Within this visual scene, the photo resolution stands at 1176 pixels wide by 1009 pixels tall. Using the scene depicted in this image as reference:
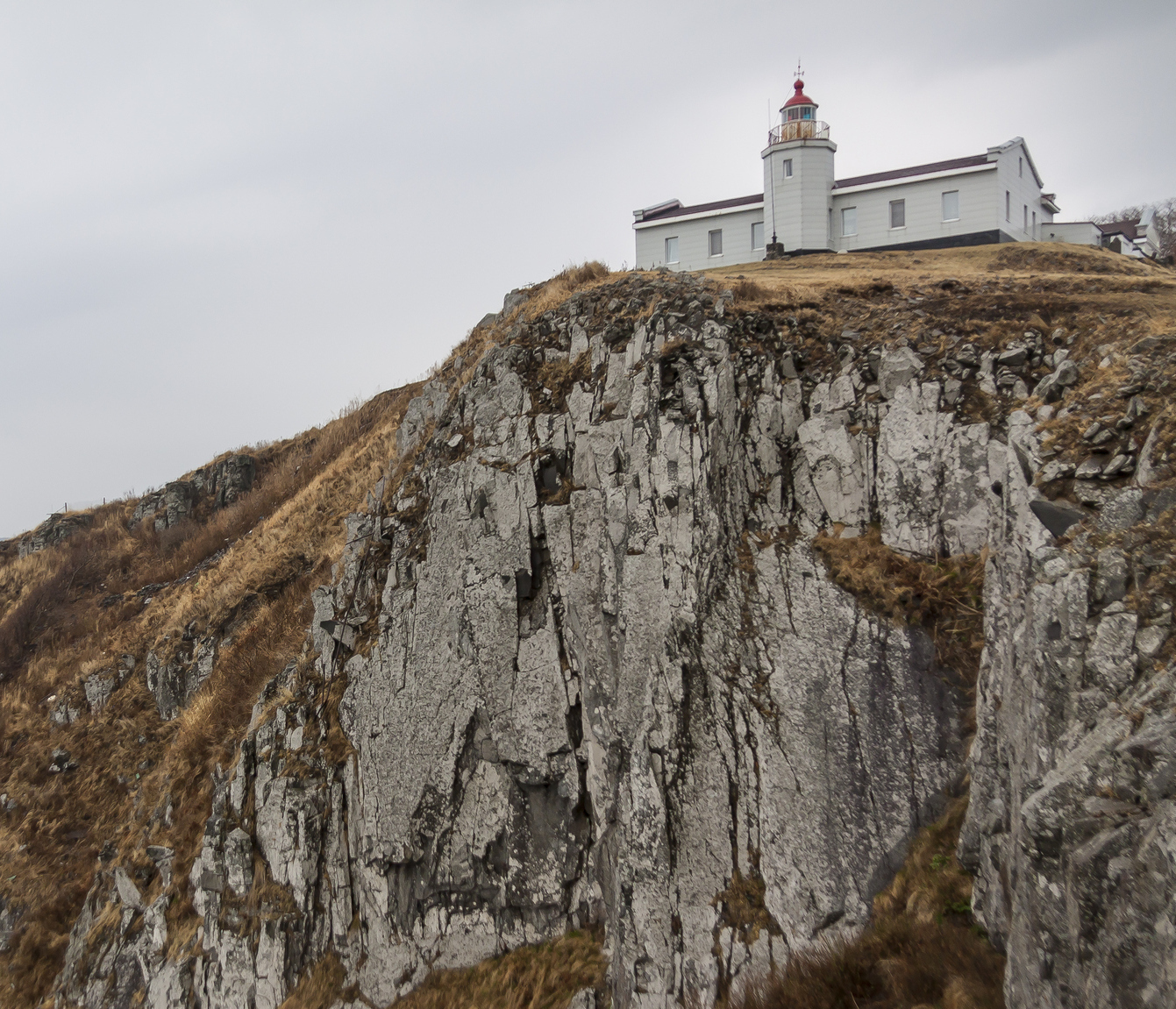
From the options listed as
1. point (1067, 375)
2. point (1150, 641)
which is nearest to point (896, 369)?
point (1067, 375)

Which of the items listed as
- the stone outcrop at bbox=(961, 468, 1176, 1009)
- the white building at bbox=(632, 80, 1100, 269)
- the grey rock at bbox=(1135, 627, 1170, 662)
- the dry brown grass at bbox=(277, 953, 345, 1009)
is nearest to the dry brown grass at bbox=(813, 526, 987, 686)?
the stone outcrop at bbox=(961, 468, 1176, 1009)

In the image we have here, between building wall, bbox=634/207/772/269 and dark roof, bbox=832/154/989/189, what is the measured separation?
3.84 meters

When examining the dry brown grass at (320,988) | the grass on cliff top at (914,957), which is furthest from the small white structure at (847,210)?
the dry brown grass at (320,988)

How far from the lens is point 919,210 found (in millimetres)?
29391

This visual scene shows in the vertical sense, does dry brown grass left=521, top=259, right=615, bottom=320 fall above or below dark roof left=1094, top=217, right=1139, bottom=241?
below

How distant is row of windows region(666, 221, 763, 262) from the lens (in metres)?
31.7

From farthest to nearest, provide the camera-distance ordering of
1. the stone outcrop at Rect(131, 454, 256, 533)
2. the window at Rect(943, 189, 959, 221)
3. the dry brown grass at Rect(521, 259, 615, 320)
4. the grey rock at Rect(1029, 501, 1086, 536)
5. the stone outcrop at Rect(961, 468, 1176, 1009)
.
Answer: the stone outcrop at Rect(131, 454, 256, 533)
the window at Rect(943, 189, 959, 221)
the dry brown grass at Rect(521, 259, 615, 320)
the grey rock at Rect(1029, 501, 1086, 536)
the stone outcrop at Rect(961, 468, 1176, 1009)

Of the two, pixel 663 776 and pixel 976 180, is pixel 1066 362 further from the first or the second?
pixel 976 180

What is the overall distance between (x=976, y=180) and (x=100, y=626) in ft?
120

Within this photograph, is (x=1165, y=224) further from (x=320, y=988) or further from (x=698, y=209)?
(x=320, y=988)

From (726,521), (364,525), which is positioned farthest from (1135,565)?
(364,525)

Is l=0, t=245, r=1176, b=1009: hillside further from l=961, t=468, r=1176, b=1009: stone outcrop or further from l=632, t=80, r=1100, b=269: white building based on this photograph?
l=632, t=80, r=1100, b=269: white building

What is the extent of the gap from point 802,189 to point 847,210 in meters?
2.24

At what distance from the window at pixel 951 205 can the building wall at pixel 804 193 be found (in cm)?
449
